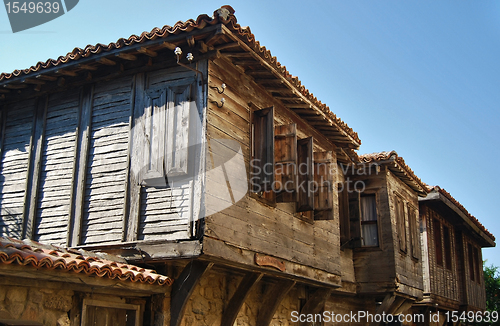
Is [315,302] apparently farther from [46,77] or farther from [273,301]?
[46,77]

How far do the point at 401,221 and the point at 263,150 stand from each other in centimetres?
659

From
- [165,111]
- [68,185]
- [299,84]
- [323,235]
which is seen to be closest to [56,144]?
[68,185]

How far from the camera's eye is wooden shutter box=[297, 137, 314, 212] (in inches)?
337

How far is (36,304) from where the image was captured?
18.6 ft

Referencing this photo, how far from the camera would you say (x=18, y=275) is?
16.9ft

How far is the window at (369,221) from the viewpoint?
12750 mm

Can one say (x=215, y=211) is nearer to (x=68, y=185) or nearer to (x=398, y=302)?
(x=68, y=185)

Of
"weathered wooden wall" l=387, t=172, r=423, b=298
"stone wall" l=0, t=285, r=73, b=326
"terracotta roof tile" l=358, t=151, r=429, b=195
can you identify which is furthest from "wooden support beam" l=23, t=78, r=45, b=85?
"weathered wooden wall" l=387, t=172, r=423, b=298

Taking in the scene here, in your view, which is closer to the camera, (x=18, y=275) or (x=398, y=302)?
(x=18, y=275)

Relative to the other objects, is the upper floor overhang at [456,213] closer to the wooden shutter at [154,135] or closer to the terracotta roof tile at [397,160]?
the terracotta roof tile at [397,160]

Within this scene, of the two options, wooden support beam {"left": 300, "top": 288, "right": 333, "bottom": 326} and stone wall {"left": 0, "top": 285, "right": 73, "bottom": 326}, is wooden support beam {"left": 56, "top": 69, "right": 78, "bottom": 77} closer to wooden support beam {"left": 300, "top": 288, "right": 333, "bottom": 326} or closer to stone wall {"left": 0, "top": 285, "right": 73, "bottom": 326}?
stone wall {"left": 0, "top": 285, "right": 73, "bottom": 326}

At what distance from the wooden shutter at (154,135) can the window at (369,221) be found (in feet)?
22.7

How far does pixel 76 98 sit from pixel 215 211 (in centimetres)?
294

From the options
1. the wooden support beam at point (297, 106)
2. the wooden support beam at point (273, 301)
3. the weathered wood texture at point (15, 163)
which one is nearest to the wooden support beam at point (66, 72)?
the weathered wood texture at point (15, 163)
